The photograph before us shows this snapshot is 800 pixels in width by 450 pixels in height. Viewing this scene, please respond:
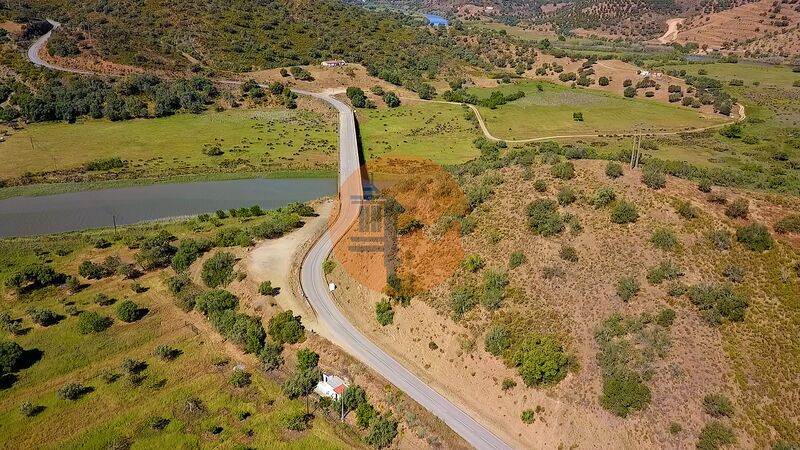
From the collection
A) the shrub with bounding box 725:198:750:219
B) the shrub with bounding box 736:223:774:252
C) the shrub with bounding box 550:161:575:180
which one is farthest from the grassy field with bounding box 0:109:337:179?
the shrub with bounding box 736:223:774:252

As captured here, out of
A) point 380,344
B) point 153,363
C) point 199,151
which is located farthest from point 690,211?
point 199,151

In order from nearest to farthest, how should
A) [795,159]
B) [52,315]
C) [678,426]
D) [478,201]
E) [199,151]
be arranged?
[678,426] → [52,315] → [478,201] → [795,159] → [199,151]

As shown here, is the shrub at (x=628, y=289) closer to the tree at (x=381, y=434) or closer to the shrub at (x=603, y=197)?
the shrub at (x=603, y=197)

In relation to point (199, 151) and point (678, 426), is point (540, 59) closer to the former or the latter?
point (199, 151)

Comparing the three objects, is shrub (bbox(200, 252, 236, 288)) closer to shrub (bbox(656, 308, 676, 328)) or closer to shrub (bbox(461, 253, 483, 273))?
shrub (bbox(461, 253, 483, 273))

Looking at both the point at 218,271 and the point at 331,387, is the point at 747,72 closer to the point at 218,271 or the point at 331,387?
the point at 218,271

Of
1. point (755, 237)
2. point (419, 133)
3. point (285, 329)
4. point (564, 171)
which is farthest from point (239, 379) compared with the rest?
point (419, 133)
